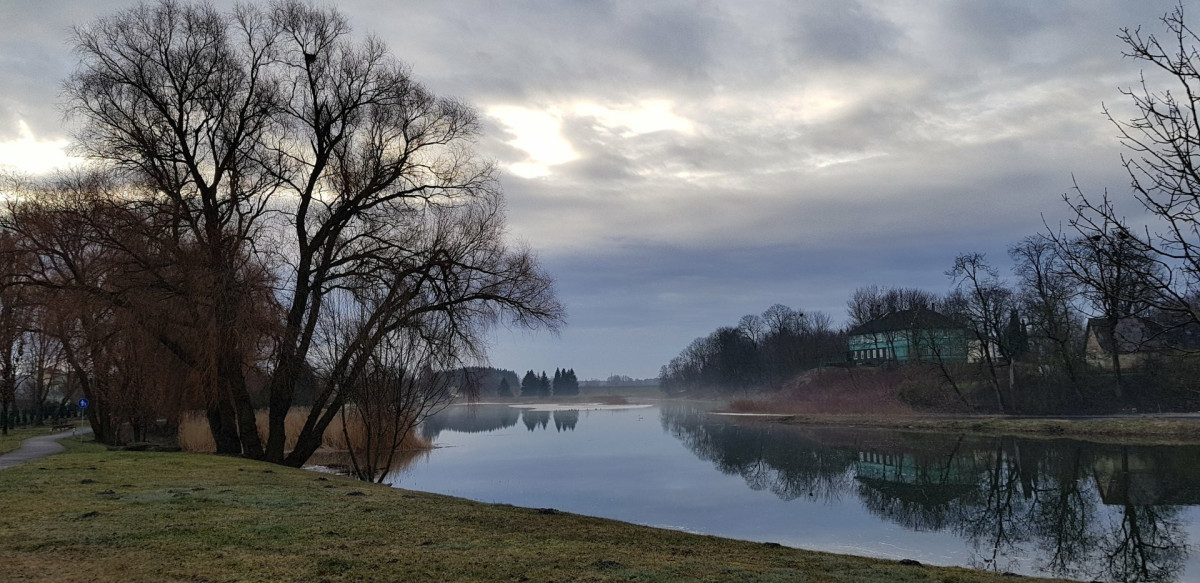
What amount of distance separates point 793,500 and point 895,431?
2241 centimetres

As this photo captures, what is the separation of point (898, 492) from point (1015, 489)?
301cm

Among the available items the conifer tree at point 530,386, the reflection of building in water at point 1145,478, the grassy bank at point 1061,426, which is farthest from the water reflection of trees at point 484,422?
the conifer tree at point 530,386

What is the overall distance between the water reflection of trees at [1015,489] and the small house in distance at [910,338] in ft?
71.3

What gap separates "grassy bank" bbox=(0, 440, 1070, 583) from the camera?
6.45 meters

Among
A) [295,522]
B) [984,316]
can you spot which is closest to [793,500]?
[295,522]

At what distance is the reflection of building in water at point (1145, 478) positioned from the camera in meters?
17.1

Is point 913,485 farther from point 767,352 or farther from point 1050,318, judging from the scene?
point 767,352

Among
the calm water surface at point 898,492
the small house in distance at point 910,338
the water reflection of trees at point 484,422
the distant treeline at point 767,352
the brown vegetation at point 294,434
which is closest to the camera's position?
the calm water surface at point 898,492

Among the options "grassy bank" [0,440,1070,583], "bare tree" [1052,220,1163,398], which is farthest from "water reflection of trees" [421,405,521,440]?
"bare tree" [1052,220,1163,398]

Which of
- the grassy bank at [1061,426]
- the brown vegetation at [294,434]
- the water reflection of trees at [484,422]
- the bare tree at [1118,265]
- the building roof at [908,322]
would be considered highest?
the building roof at [908,322]

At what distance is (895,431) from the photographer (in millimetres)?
37906

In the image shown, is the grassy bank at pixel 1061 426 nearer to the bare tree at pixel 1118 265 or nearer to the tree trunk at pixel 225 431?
the bare tree at pixel 1118 265

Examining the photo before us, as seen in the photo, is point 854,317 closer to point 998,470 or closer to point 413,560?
point 998,470

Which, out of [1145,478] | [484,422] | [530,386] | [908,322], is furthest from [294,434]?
[530,386]
